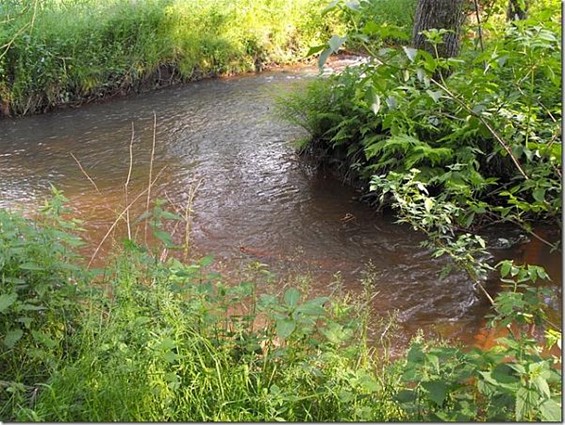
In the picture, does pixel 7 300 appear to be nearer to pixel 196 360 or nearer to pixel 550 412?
pixel 196 360

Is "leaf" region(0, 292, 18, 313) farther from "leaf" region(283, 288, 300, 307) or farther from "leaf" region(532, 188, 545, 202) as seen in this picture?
"leaf" region(532, 188, 545, 202)

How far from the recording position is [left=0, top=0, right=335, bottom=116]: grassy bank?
960 centimetres

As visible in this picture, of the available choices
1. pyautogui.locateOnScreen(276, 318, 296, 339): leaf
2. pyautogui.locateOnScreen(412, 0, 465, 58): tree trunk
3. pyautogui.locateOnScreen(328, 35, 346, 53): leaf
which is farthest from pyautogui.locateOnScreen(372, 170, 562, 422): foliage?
pyautogui.locateOnScreen(412, 0, 465, 58): tree trunk

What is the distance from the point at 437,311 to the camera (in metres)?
4.46

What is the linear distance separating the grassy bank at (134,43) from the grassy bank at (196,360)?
629 centimetres

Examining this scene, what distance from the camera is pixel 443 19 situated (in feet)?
20.6

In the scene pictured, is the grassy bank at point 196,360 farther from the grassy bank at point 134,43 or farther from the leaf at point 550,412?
the grassy bank at point 134,43

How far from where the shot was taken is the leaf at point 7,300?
2.72 metres

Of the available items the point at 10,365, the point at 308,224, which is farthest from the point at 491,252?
the point at 10,365

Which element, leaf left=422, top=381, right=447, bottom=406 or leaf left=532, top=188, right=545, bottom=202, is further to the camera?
leaf left=532, top=188, right=545, bottom=202

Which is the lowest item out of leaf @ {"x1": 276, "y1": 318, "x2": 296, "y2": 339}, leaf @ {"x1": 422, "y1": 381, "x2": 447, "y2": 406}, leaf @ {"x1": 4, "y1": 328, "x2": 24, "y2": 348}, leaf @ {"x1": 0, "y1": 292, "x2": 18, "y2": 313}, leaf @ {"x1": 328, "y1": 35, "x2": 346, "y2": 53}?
leaf @ {"x1": 422, "y1": 381, "x2": 447, "y2": 406}

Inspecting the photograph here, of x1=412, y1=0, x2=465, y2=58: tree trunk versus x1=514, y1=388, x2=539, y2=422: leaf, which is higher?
x1=412, y1=0, x2=465, y2=58: tree trunk

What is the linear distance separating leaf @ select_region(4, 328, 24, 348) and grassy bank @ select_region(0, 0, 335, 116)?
653cm

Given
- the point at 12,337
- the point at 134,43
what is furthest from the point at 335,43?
the point at 134,43
